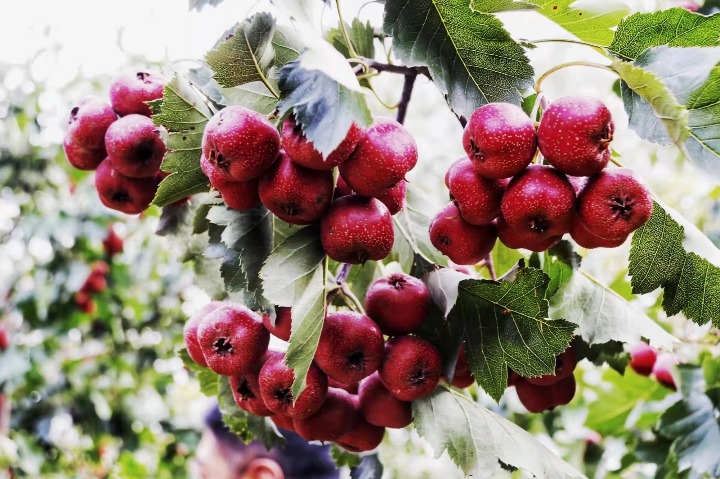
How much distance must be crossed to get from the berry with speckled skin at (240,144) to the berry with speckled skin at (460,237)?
272mm

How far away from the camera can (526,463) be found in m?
1.01

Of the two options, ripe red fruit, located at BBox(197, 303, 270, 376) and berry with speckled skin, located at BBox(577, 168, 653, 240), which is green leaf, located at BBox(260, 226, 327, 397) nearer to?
ripe red fruit, located at BBox(197, 303, 270, 376)

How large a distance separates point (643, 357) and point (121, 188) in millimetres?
1343

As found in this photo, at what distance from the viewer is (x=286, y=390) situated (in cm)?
99

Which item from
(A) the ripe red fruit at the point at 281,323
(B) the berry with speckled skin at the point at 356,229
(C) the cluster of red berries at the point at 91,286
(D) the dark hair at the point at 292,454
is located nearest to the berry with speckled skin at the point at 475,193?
(B) the berry with speckled skin at the point at 356,229

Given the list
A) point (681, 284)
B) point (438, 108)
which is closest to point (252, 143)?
point (681, 284)

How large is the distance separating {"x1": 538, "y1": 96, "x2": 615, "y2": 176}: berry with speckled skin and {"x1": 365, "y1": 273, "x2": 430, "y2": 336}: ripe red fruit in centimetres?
30

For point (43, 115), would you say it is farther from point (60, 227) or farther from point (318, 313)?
point (318, 313)

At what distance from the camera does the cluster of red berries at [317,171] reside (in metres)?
0.84

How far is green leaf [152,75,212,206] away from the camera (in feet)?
3.22

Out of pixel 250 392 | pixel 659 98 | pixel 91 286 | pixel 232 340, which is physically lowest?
pixel 91 286

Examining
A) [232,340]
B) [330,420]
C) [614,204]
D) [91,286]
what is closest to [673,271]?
[614,204]

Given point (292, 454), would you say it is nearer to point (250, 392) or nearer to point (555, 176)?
point (250, 392)

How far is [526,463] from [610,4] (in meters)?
0.68
